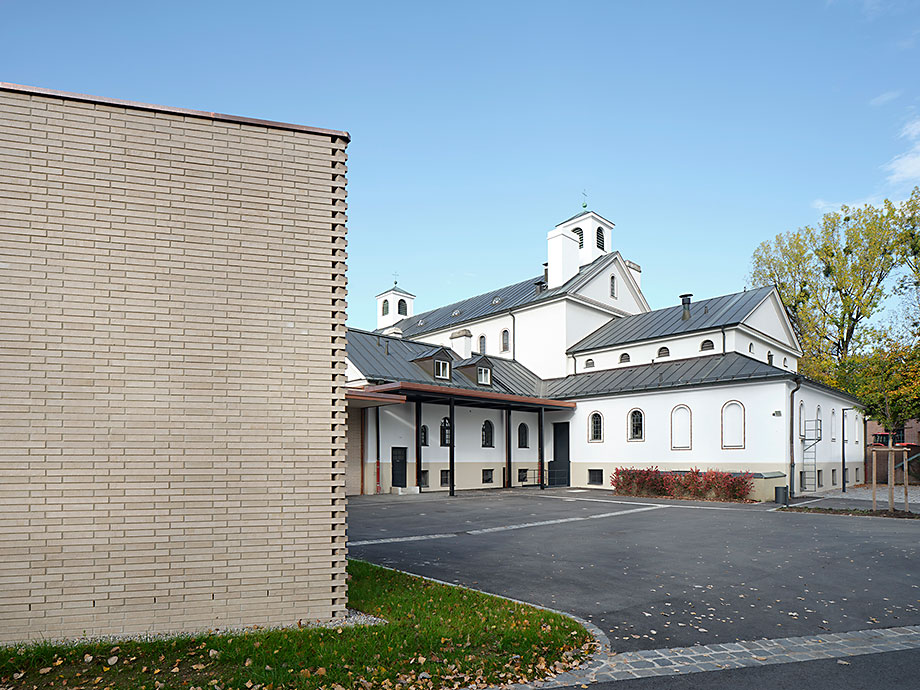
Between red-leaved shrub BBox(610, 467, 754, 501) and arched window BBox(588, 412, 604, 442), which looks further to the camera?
arched window BBox(588, 412, 604, 442)

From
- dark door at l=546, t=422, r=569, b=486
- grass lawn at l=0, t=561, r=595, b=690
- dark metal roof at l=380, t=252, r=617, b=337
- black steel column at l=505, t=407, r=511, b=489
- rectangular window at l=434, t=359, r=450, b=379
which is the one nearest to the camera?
grass lawn at l=0, t=561, r=595, b=690

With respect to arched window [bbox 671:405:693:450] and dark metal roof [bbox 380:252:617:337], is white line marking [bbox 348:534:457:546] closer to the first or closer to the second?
arched window [bbox 671:405:693:450]

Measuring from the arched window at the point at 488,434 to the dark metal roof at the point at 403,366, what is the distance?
1643 millimetres

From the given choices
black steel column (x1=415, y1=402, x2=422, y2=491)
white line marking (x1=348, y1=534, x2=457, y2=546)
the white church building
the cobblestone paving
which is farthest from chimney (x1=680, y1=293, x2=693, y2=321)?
the cobblestone paving

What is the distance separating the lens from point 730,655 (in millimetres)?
5898

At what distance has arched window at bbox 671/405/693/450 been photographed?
26703mm

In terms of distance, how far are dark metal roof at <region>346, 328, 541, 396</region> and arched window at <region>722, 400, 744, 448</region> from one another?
995cm

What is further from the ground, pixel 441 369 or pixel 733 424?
pixel 441 369

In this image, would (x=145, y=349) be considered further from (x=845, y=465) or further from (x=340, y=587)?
(x=845, y=465)

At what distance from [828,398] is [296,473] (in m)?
28.1

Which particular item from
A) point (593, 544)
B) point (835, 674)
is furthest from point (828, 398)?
point (835, 674)

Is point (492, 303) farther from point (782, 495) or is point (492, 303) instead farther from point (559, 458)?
point (782, 495)

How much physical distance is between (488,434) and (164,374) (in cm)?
2511

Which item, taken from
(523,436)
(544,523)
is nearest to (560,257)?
(523,436)
